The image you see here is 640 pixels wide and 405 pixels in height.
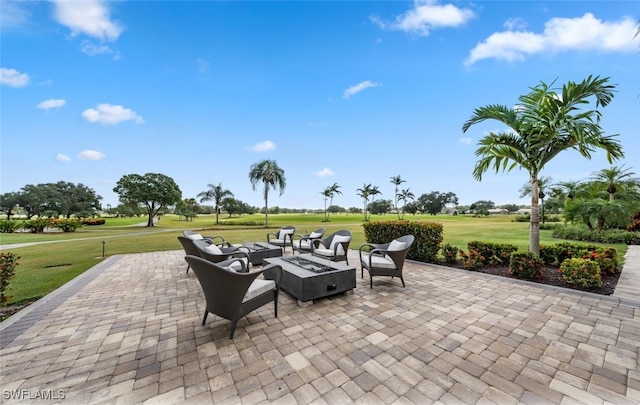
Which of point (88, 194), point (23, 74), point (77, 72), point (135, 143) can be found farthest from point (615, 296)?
point (88, 194)

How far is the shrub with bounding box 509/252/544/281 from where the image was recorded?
4.80m

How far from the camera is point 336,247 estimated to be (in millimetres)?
5469

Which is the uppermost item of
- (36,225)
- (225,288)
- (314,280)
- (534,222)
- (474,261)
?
(534,222)

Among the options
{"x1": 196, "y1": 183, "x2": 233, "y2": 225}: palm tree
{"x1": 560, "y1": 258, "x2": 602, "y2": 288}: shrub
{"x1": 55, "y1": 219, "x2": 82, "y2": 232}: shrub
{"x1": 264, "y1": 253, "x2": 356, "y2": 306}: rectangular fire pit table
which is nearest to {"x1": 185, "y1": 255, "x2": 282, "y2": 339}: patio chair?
{"x1": 264, "y1": 253, "x2": 356, "y2": 306}: rectangular fire pit table

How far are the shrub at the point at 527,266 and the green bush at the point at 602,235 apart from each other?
1118cm

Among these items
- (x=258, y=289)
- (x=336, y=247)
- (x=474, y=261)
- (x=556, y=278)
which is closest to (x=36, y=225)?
(x=336, y=247)

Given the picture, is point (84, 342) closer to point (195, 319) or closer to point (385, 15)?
point (195, 319)

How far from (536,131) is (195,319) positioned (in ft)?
24.4

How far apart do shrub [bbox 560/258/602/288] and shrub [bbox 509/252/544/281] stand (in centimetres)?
40

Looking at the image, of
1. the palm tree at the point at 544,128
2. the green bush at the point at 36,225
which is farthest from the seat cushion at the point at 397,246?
the green bush at the point at 36,225

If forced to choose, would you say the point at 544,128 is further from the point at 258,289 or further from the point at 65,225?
the point at 65,225

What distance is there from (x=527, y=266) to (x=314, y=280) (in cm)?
450

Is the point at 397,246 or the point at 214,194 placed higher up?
the point at 214,194

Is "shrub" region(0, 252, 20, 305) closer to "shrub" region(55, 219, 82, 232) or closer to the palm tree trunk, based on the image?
the palm tree trunk
